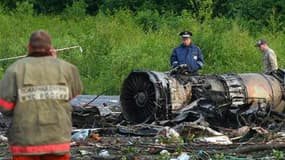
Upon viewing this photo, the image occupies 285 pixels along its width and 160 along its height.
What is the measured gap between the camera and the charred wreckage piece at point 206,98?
12.5 m

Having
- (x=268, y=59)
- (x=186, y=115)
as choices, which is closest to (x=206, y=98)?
(x=186, y=115)

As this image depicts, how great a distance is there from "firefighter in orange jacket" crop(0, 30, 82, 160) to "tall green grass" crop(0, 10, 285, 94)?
14.2m

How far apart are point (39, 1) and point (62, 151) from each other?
3393cm

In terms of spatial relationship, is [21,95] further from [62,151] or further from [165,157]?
[165,157]

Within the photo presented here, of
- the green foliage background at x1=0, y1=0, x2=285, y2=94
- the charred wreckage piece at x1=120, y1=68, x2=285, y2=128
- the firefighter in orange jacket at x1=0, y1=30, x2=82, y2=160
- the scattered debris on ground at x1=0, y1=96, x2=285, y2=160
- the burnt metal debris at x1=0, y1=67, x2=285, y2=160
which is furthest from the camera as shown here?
the green foliage background at x1=0, y1=0, x2=285, y2=94

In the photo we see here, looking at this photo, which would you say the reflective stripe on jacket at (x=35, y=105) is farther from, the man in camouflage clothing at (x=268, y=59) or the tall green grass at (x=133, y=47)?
the tall green grass at (x=133, y=47)

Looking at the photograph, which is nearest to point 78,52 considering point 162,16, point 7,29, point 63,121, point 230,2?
point 7,29

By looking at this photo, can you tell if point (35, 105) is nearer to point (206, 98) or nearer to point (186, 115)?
point (186, 115)

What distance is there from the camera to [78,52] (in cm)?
2409

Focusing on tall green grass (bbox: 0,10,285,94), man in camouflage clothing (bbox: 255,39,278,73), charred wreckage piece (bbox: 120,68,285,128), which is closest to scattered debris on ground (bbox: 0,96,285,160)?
charred wreckage piece (bbox: 120,68,285,128)

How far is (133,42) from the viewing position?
2667 centimetres

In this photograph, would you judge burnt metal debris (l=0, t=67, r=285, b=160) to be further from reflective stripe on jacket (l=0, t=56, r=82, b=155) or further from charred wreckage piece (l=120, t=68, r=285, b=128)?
reflective stripe on jacket (l=0, t=56, r=82, b=155)

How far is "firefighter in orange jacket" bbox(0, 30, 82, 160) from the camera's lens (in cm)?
602

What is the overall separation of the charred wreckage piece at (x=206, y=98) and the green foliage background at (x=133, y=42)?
6513 millimetres
